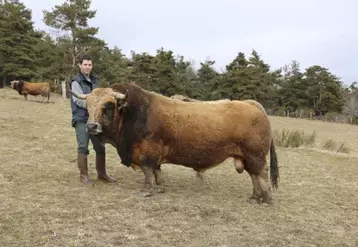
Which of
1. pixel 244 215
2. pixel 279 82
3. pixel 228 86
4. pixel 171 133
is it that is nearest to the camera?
pixel 244 215

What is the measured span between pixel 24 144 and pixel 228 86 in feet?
127

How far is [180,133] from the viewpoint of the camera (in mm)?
6500

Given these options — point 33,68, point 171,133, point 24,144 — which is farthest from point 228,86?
point 171,133

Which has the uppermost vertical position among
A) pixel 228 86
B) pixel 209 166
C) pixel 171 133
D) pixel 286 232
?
pixel 228 86

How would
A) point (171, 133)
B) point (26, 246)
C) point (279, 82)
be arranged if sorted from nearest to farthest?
point (26, 246)
point (171, 133)
point (279, 82)

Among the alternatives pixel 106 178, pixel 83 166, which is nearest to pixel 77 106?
pixel 83 166

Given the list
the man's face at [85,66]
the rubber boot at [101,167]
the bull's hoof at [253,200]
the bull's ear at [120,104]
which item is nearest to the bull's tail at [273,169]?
the bull's hoof at [253,200]

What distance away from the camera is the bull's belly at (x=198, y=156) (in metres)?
6.55

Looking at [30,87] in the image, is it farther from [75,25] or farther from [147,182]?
[147,182]

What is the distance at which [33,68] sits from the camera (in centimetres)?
3772

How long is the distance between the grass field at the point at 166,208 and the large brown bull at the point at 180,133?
2.03 feet

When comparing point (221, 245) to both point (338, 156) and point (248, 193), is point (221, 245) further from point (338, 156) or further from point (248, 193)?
point (338, 156)

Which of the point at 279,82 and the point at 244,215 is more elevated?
the point at 279,82

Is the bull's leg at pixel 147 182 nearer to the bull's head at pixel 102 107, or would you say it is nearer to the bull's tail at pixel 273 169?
the bull's head at pixel 102 107
